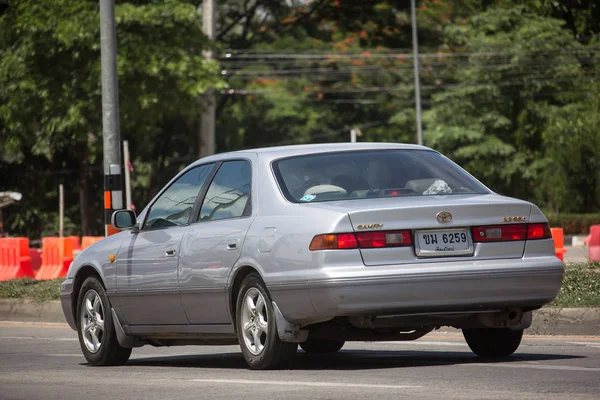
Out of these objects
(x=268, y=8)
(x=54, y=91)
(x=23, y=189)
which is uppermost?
(x=268, y=8)

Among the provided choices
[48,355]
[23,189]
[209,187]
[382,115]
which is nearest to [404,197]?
[209,187]

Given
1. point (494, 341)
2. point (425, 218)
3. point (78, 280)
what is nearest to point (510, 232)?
point (425, 218)

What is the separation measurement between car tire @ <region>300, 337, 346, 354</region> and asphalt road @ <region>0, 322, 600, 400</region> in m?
0.07

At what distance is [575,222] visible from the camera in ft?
164

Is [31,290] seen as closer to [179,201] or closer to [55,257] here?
[55,257]

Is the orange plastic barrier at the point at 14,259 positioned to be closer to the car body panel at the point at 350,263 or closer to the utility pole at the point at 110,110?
the utility pole at the point at 110,110

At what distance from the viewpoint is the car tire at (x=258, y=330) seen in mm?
9023

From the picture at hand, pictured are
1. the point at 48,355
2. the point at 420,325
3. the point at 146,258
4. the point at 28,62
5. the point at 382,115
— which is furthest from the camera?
the point at 382,115

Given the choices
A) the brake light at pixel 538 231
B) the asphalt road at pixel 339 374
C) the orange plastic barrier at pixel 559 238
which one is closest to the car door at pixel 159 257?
the asphalt road at pixel 339 374

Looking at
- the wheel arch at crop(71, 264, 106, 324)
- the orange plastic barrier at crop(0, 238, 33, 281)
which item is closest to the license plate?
the wheel arch at crop(71, 264, 106, 324)

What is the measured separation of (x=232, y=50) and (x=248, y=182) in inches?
1634

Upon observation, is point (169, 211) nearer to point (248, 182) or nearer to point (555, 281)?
point (248, 182)

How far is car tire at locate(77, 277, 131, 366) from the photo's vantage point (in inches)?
422

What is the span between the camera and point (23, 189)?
47.9m
